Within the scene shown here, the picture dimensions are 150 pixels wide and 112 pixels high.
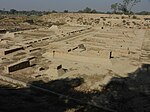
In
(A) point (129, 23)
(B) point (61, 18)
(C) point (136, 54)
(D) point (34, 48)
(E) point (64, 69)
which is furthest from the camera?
(B) point (61, 18)

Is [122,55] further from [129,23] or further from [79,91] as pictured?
[129,23]

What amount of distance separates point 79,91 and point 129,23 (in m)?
34.2

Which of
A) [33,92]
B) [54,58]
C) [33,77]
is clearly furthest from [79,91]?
[54,58]

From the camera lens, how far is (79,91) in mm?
12133

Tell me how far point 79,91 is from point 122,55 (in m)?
8.28

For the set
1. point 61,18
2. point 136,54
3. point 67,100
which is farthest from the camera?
point 61,18

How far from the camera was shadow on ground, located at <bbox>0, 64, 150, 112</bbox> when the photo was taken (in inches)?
400

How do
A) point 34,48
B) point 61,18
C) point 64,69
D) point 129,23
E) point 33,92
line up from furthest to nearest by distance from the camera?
point 61,18 < point 129,23 < point 34,48 < point 64,69 < point 33,92

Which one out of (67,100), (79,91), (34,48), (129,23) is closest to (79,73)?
(79,91)

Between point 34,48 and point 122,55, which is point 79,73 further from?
point 34,48

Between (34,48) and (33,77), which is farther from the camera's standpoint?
(34,48)

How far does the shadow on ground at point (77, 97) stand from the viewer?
10.1 m

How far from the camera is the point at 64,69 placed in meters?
15.2

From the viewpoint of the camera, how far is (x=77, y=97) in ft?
37.6
